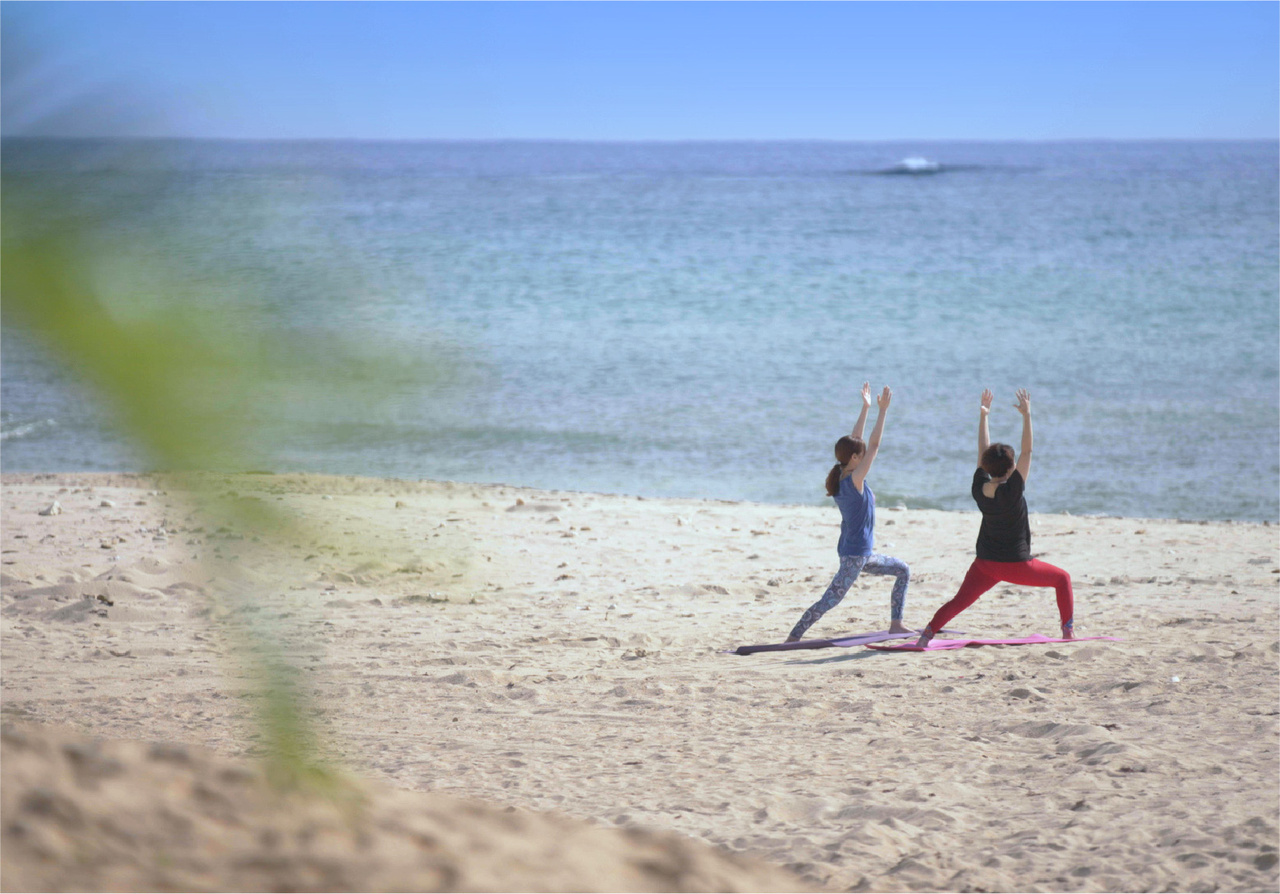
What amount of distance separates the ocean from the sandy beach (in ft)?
0.83

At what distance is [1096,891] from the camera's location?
338 cm

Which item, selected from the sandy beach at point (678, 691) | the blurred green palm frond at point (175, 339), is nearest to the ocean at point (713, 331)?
the blurred green palm frond at point (175, 339)

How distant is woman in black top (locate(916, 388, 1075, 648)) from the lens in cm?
669

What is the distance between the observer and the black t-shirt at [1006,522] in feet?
21.9

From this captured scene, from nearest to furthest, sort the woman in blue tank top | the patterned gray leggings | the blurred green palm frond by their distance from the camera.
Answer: the blurred green palm frond < the woman in blue tank top < the patterned gray leggings

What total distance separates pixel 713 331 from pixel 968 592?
20246 millimetres

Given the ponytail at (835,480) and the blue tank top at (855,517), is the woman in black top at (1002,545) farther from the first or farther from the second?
the ponytail at (835,480)

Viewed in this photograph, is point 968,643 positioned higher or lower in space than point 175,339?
lower

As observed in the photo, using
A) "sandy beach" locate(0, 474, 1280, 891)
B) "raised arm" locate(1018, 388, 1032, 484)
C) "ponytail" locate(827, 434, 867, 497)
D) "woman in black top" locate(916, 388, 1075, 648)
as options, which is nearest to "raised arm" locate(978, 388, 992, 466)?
"woman in black top" locate(916, 388, 1075, 648)

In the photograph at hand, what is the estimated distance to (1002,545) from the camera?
677cm

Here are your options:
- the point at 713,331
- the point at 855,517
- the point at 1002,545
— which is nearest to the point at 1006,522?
the point at 1002,545

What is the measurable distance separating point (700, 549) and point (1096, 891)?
6840 millimetres

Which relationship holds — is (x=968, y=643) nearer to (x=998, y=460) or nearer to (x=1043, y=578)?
(x=1043, y=578)

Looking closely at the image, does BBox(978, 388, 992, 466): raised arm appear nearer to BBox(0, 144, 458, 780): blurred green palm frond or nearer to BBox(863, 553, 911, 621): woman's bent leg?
BBox(863, 553, 911, 621): woman's bent leg
